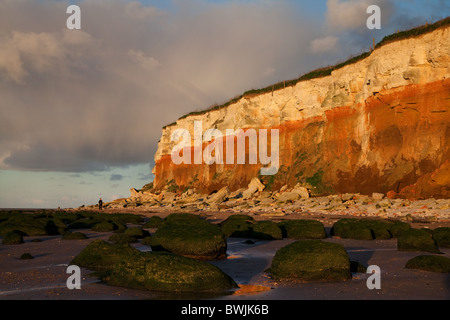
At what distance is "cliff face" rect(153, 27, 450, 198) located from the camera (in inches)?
1200

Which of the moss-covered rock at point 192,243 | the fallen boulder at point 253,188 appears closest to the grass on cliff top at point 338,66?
the fallen boulder at point 253,188

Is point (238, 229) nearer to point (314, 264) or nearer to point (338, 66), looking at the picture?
point (314, 264)

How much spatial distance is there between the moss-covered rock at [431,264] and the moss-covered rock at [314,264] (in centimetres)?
213

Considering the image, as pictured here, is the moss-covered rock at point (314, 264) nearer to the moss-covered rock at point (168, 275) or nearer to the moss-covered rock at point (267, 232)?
the moss-covered rock at point (168, 275)

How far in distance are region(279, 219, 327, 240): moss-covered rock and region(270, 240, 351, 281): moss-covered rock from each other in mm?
8042

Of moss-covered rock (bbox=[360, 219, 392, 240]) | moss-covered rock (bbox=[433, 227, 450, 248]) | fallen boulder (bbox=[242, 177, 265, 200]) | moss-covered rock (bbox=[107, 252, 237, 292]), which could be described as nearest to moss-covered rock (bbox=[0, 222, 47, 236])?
moss-covered rock (bbox=[107, 252, 237, 292])

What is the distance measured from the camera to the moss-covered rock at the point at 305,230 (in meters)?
17.1

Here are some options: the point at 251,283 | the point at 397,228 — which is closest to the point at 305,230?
the point at 397,228

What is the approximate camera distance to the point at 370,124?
36.6 meters

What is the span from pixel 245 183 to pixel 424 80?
27199 millimetres

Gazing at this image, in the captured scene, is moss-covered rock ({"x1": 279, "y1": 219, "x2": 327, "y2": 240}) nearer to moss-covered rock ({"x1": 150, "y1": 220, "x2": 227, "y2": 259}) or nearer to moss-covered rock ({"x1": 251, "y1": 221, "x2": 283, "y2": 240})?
moss-covered rock ({"x1": 251, "y1": 221, "x2": 283, "y2": 240})

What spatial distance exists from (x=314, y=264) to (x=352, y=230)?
8950 mm

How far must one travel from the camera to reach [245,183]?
5259 centimetres
